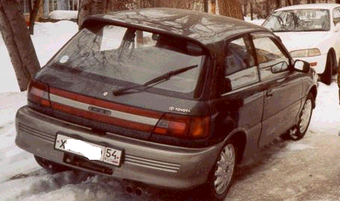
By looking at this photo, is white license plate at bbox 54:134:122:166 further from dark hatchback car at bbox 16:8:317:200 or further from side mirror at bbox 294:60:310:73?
side mirror at bbox 294:60:310:73

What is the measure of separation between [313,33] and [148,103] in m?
8.31

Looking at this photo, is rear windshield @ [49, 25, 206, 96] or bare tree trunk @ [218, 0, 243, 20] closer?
rear windshield @ [49, 25, 206, 96]

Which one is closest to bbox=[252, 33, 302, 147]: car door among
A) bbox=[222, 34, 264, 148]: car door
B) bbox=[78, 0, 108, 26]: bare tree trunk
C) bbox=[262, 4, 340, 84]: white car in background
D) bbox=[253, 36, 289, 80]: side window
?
bbox=[253, 36, 289, 80]: side window

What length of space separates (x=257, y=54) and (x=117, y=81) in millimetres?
1763

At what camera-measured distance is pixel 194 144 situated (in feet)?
14.7

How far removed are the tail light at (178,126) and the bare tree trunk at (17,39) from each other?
234 inches

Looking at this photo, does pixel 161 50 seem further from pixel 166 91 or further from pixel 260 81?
pixel 260 81

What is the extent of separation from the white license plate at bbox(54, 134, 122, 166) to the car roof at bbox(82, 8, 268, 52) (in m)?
1.09

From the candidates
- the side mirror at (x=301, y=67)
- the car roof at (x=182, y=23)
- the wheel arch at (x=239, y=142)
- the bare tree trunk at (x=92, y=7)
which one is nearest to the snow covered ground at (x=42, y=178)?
the wheel arch at (x=239, y=142)

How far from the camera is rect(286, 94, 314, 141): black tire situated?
288 inches

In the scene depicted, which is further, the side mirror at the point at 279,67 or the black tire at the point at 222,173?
the side mirror at the point at 279,67

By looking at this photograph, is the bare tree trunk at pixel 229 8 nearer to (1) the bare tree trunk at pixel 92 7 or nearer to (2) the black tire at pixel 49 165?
(1) the bare tree trunk at pixel 92 7

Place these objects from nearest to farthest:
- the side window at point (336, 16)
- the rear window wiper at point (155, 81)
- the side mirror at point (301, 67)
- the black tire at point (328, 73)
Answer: the rear window wiper at point (155, 81), the side mirror at point (301, 67), the black tire at point (328, 73), the side window at point (336, 16)

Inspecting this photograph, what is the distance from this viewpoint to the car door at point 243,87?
4941mm
